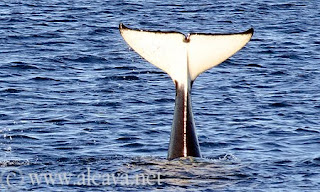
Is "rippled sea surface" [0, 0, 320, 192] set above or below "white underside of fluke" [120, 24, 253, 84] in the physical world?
below

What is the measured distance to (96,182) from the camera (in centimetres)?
1512

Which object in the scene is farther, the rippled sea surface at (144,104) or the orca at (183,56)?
the rippled sea surface at (144,104)

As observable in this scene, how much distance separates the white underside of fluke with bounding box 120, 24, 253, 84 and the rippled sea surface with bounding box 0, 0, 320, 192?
4.79 ft

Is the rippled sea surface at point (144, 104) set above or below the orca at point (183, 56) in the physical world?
below

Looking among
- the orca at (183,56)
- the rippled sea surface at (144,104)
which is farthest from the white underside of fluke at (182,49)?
the rippled sea surface at (144,104)

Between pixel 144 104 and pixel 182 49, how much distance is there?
609 cm

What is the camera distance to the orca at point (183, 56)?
1556cm

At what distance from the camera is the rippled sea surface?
15734 mm

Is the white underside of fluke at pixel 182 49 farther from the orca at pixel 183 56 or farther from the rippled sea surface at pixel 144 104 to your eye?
the rippled sea surface at pixel 144 104

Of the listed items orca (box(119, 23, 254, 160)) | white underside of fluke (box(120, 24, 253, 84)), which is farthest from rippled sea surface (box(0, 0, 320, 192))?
white underside of fluke (box(120, 24, 253, 84))

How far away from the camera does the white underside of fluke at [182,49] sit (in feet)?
51.1

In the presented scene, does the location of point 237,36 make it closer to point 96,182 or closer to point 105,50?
point 96,182

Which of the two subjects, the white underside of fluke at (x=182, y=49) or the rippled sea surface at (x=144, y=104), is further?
the rippled sea surface at (x=144, y=104)

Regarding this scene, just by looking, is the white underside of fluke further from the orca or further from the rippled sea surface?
the rippled sea surface
